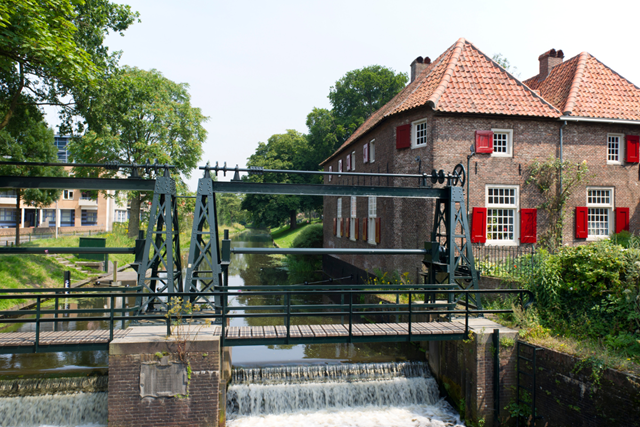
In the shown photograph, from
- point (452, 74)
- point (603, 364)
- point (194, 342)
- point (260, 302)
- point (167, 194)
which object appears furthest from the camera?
point (260, 302)

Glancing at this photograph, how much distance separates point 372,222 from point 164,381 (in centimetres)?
1352

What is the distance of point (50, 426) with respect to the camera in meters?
7.34

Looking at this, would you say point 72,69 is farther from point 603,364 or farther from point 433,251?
point 603,364

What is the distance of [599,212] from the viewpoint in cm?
1513

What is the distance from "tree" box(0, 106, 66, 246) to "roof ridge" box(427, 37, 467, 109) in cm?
1504

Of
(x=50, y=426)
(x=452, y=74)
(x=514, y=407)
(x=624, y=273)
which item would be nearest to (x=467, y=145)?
(x=452, y=74)

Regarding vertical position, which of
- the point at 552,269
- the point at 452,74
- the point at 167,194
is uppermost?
the point at 452,74

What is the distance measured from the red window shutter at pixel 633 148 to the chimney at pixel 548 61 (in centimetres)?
526

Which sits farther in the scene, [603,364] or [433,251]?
[433,251]

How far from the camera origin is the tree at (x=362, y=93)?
39719 millimetres

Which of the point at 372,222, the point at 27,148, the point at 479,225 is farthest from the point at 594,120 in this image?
the point at 27,148

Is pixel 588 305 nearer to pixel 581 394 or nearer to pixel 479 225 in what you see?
pixel 581 394

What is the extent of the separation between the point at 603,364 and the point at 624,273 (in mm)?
2595

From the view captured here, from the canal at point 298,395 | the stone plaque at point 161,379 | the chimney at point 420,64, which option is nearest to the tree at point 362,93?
the chimney at point 420,64
